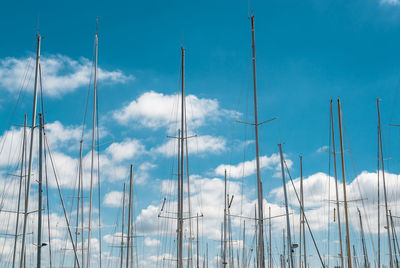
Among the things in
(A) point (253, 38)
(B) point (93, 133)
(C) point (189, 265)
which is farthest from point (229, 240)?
(A) point (253, 38)

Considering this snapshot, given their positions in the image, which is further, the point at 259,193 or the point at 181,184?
the point at 181,184

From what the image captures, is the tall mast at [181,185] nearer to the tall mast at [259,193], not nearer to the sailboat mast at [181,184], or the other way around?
the sailboat mast at [181,184]

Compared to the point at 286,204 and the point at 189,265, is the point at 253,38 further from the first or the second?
the point at 189,265

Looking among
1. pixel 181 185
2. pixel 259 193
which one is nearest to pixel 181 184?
pixel 181 185

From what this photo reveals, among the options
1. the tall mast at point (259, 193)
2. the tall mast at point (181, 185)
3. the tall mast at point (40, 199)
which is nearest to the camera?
the tall mast at point (40, 199)

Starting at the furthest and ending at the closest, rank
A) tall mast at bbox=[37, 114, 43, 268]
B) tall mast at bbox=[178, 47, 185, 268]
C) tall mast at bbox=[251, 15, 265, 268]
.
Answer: tall mast at bbox=[178, 47, 185, 268] < tall mast at bbox=[251, 15, 265, 268] < tall mast at bbox=[37, 114, 43, 268]

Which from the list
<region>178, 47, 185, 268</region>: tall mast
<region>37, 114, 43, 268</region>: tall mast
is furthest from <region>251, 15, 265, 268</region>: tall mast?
<region>37, 114, 43, 268</region>: tall mast

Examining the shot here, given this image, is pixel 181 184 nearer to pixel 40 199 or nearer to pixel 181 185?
pixel 181 185

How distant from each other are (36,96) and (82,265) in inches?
637

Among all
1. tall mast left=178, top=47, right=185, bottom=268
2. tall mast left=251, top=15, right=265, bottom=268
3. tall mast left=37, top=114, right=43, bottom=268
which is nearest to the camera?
tall mast left=37, top=114, right=43, bottom=268

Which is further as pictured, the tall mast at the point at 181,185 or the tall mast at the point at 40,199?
the tall mast at the point at 181,185

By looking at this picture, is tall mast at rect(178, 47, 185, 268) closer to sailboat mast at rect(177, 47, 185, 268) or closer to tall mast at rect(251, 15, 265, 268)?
sailboat mast at rect(177, 47, 185, 268)

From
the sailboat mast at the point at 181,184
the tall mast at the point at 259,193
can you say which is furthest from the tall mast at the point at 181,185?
the tall mast at the point at 259,193

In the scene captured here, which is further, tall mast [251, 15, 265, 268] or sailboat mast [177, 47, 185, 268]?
sailboat mast [177, 47, 185, 268]
